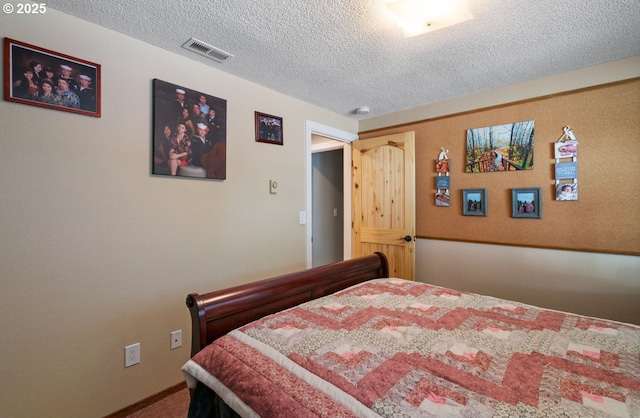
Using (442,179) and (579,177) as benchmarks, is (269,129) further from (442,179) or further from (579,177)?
(579,177)

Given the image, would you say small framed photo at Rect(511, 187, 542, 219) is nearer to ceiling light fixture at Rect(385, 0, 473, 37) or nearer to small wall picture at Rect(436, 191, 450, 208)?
small wall picture at Rect(436, 191, 450, 208)

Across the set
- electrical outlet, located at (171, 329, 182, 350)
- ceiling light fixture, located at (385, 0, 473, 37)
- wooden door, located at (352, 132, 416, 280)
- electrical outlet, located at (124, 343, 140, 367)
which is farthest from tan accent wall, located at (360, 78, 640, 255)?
electrical outlet, located at (124, 343, 140, 367)

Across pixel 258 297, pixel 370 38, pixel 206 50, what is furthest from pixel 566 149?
pixel 206 50

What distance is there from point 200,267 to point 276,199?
A: 93cm

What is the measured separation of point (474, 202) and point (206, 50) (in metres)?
2.70

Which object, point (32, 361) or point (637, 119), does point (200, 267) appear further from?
point (637, 119)

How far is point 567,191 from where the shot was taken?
233cm

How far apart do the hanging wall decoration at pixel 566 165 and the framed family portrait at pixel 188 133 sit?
9.15 ft

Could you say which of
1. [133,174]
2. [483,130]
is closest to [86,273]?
[133,174]

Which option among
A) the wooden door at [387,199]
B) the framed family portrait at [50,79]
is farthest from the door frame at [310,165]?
the framed family portrait at [50,79]

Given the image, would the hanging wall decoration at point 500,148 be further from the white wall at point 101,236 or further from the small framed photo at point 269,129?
the white wall at point 101,236

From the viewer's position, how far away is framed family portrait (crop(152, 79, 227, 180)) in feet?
6.38

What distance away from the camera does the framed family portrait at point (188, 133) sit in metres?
1.94

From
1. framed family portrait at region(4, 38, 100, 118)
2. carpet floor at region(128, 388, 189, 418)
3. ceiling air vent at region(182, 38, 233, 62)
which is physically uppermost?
ceiling air vent at region(182, 38, 233, 62)
